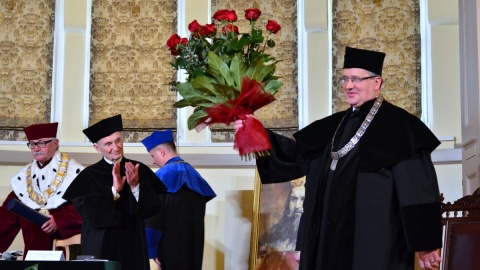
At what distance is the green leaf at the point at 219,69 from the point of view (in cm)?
514

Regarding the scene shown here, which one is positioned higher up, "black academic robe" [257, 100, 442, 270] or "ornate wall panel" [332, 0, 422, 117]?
"ornate wall panel" [332, 0, 422, 117]

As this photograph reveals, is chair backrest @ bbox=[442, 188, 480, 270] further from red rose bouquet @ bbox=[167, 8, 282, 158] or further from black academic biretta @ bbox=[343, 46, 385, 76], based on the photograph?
red rose bouquet @ bbox=[167, 8, 282, 158]

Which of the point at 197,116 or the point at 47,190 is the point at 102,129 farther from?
the point at 197,116

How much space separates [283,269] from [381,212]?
11.4 feet

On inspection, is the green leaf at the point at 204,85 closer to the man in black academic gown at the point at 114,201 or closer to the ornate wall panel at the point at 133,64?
the man in black academic gown at the point at 114,201

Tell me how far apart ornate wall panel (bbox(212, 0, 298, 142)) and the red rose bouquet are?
12.2 feet

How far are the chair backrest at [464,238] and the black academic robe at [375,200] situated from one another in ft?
3.72

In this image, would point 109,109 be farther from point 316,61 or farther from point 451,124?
point 451,124

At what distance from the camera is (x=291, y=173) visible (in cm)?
525

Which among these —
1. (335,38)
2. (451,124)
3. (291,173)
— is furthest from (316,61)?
(291,173)

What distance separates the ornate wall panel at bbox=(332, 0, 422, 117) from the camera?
9211 mm

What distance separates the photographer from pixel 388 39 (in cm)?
938

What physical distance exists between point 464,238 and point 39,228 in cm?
351

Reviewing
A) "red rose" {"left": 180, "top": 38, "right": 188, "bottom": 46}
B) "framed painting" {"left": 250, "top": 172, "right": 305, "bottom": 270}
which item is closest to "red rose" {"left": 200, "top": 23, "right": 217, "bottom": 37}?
"red rose" {"left": 180, "top": 38, "right": 188, "bottom": 46}
